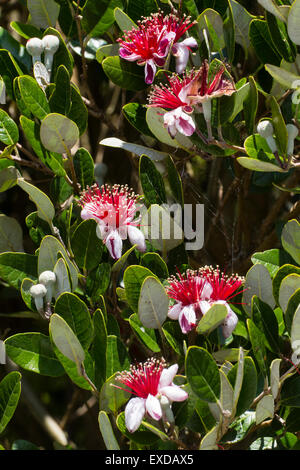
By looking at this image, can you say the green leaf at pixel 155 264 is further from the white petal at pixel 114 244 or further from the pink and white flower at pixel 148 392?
the pink and white flower at pixel 148 392

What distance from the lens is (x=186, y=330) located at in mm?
1154

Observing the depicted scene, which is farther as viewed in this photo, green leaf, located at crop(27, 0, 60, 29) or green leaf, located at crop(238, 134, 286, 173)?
green leaf, located at crop(27, 0, 60, 29)

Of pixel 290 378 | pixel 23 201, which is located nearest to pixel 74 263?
pixel 290 378

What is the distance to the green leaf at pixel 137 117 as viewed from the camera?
1394 millimetres

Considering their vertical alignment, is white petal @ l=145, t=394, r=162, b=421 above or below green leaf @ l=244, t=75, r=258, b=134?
below

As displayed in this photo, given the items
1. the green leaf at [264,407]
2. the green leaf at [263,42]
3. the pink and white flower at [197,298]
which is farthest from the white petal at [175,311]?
the green leaf at [263,42]

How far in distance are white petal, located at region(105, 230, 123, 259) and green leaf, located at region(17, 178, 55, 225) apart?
0.13 m

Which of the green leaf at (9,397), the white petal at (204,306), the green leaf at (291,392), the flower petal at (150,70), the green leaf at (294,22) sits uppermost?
the green leaf at (294,22)

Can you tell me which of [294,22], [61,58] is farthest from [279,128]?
[61,58]

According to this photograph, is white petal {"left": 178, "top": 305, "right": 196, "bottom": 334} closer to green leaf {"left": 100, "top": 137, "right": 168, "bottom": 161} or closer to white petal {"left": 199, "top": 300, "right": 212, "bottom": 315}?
white petal {"left": 199, "top": 300, "right": 212, "bottom": 315}

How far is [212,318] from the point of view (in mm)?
1125

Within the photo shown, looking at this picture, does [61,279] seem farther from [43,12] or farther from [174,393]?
[43,12]

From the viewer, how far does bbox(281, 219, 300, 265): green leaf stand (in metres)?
1.23

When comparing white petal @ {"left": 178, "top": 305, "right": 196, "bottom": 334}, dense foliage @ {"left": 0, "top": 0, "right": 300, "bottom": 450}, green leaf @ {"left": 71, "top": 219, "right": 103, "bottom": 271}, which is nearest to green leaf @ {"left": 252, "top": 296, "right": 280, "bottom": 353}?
dense foliage @ {"left": 0, "top": 0, "right": 300, "bottom": 450}
